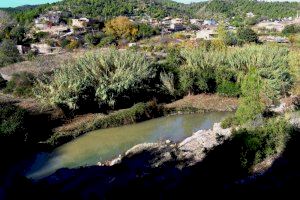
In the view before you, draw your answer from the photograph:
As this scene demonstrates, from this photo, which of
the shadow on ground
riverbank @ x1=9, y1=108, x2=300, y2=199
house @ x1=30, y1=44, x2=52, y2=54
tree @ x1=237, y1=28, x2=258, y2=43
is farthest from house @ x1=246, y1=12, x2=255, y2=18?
the shadow on ground

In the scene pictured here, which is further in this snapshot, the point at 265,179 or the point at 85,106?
the point at 85,106

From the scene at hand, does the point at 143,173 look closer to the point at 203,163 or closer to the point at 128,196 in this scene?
the point at 203,163

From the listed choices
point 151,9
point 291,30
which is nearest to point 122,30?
point 291,30

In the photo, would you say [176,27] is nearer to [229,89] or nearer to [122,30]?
[122,30]

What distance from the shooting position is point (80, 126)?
22.7 m

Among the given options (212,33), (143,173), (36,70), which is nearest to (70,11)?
(212,33)

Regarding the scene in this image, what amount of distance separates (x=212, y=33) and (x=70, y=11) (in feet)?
125

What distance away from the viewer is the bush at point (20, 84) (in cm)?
2788

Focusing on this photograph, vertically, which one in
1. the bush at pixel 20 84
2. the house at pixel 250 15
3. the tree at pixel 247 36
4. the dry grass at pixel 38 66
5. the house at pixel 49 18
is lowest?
the house at pixel 250 15

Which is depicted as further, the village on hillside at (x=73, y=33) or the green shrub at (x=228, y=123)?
the village on hillside at (x=73, y=33)

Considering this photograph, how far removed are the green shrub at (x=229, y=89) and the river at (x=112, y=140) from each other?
2.87 m

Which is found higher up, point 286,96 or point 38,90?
point 38,90

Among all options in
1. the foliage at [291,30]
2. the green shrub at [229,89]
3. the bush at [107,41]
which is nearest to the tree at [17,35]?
the bush at [107,41]

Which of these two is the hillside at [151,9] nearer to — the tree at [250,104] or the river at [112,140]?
the river at [112,140]
